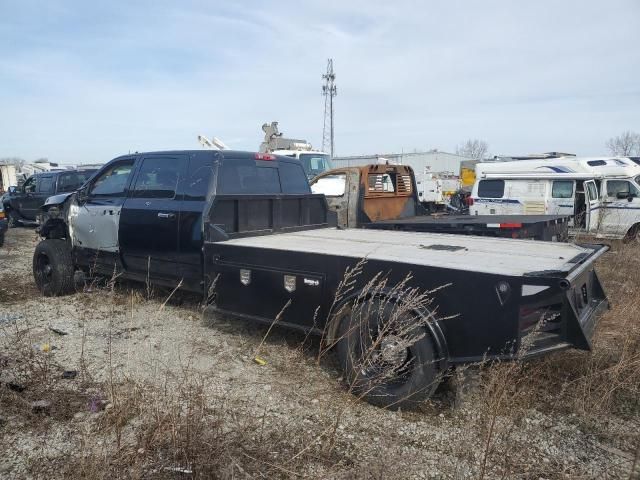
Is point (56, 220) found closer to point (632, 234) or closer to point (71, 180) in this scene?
point (71, 180)

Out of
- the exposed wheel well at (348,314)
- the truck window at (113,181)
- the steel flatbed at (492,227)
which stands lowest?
the exposed wheel well at (348,314)

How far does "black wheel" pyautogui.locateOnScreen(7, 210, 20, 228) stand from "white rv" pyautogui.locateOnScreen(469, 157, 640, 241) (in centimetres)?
1560

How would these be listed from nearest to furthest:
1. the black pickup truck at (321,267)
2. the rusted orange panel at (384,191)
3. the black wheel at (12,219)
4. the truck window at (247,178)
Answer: the black pickup truck at (321,267)
the truck window at (247,178)
the rusted orange panel at (384,191)
the black wheel at (12,219)

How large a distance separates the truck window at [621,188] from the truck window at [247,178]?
32.6 feet

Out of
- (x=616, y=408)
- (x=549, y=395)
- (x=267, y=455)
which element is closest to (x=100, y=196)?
(x=267, y=455)

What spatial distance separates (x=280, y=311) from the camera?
154 inches

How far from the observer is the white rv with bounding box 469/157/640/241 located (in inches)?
455

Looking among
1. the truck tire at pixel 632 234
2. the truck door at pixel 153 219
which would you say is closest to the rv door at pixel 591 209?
the truck tire at pixel 632 234

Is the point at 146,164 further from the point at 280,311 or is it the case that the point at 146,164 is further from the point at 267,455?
the point at 267,455

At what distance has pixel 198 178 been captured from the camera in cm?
493

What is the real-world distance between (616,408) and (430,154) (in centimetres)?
4886

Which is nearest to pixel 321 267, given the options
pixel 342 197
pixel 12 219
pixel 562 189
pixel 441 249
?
pixel 441 249

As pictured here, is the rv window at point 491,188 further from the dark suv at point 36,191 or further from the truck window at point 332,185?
the dark suv at point 36,191

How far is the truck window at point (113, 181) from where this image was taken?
5.78 metres
